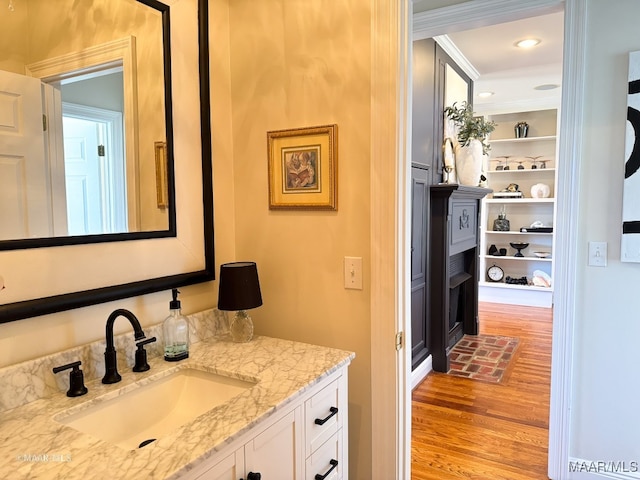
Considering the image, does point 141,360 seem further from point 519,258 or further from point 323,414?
point 519,258

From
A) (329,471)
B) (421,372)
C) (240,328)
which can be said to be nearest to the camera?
(329,471)

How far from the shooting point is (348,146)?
1.64 m

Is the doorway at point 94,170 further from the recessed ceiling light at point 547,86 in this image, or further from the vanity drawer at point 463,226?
the recessed ceiling light at point 547,86

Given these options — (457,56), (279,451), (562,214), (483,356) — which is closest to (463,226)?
(483,356)

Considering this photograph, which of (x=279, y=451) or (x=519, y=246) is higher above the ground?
(x=519, y=246)

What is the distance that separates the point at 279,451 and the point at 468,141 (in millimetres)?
3578

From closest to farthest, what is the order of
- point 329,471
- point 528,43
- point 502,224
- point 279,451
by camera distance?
point 279,451
point 329,471
point 528,43
point 502,224

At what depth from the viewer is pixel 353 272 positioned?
1.66m

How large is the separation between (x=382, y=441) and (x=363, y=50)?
1.46 m

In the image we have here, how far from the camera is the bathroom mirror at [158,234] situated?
4.00ft

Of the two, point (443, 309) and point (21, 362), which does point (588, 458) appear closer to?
point (443, 309)

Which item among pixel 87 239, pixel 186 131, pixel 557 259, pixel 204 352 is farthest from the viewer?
pixel 557 259

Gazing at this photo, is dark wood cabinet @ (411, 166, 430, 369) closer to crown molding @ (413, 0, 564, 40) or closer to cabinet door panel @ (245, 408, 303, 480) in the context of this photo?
crown molding @ (413, 0, 564, 40)

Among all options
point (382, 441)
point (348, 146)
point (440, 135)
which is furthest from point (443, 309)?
point (348, 146)
